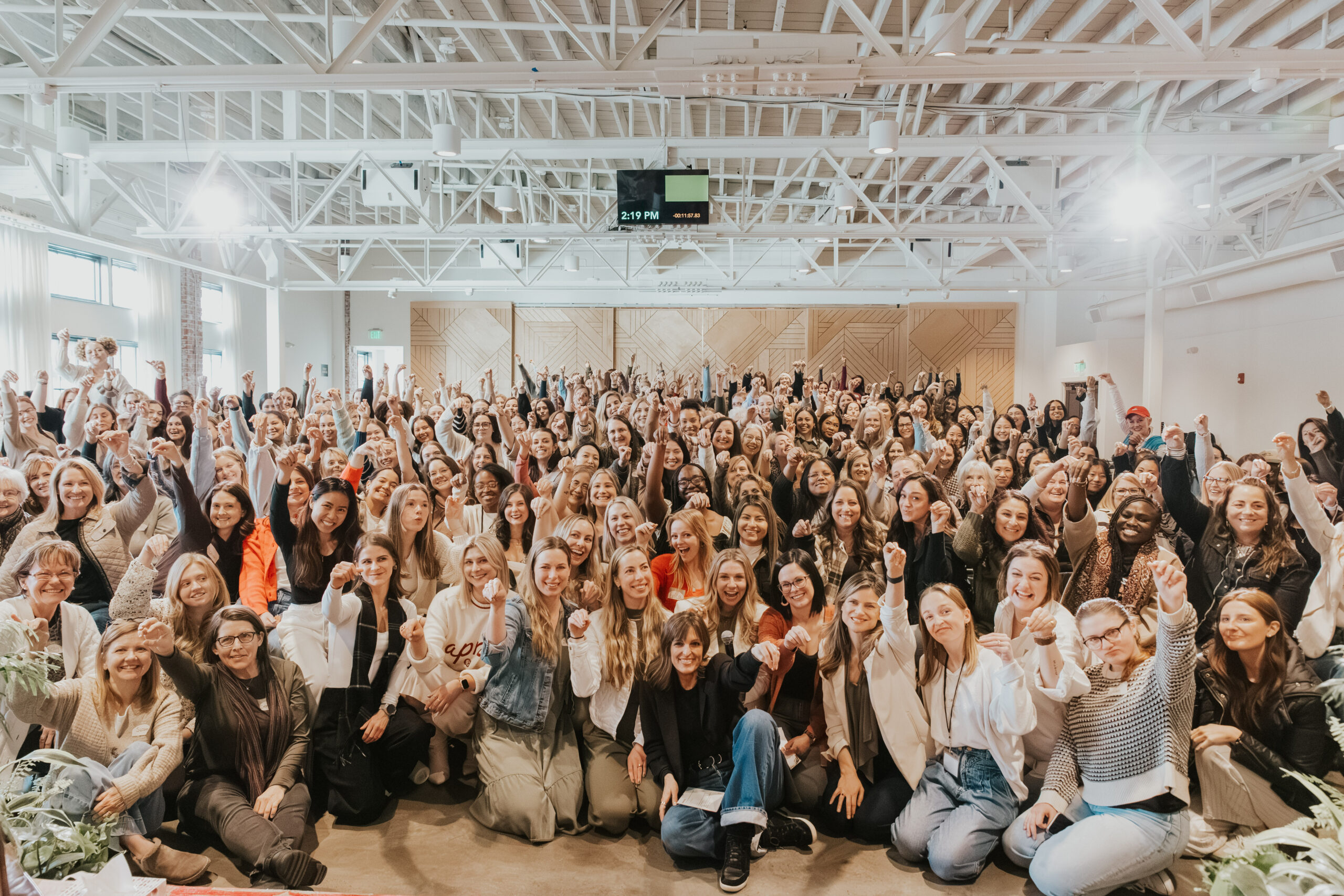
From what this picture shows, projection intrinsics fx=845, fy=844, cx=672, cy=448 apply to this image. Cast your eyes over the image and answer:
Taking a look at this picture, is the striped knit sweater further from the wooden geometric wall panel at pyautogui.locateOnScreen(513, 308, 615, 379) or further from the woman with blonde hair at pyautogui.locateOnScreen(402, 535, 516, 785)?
the wooden geometric wall panel at pyautogui.locateOnScreen(513, 308, 615, 379)

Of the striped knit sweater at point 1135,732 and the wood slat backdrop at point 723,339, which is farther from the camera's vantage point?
the wood slat backdrop at point 723,339

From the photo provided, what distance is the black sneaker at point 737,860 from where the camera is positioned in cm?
326

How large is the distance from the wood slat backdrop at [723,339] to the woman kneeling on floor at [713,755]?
18585mm

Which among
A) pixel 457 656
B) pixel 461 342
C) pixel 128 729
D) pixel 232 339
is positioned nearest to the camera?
pixel 128 729

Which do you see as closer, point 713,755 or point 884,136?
point 713,755

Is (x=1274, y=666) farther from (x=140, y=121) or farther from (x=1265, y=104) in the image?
(x=140, y=121)

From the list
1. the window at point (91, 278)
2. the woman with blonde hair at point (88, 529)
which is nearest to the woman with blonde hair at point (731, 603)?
the woman with blonde hair at point (88, 529)

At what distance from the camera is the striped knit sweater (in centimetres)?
308

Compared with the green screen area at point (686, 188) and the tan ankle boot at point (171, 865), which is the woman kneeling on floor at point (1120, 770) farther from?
the green screen area at point (686, 188)

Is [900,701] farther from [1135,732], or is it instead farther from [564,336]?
[564,336]

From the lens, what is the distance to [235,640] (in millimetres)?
3430

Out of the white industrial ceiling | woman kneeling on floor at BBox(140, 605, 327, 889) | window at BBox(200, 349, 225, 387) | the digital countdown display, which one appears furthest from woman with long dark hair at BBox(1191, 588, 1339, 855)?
window at BBox(200, 349, 225, 387)

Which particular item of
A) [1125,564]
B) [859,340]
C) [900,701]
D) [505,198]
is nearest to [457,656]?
[900,701]

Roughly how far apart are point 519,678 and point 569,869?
840 mm
